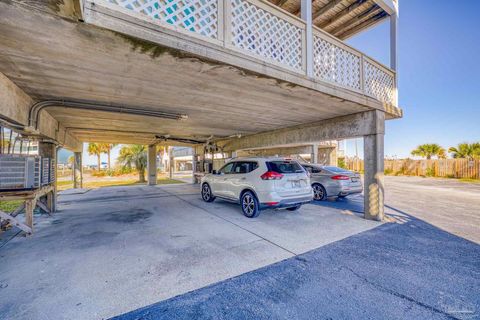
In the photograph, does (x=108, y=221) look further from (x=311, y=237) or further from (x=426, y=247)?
(x=426, y=247)

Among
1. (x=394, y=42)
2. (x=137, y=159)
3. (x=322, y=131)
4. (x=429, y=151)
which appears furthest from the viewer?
(x=429, y=151)

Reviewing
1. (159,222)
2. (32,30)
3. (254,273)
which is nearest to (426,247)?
(254,273)

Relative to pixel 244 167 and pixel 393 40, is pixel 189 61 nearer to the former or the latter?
pixel 244 167

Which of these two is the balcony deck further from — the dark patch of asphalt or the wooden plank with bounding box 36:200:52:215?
the dark patch of asphalt

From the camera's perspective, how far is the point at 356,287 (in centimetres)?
267

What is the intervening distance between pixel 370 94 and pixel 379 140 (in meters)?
1.29

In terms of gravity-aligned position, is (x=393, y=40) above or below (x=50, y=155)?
above

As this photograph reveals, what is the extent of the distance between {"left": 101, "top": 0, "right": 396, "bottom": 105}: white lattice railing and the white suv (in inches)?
95.5

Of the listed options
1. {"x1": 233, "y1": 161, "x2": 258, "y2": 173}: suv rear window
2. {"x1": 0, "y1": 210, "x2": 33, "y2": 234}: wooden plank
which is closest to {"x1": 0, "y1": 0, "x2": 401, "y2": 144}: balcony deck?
{"x1": 233, "y1": 161, "x2": 258, "y2": 173}: suv rear window

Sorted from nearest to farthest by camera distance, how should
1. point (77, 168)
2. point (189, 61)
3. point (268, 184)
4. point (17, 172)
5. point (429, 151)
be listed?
point (189, 61)
point (17, 172)
point (268, 184)
point (77, 168)
point (429, 151)

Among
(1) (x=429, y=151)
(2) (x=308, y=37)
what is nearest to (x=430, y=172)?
(1) (x=429, y=151)

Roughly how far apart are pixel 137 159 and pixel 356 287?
19146 millimetres

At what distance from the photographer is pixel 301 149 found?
53.5ft

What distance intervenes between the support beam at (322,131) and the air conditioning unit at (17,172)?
7.88 meters
